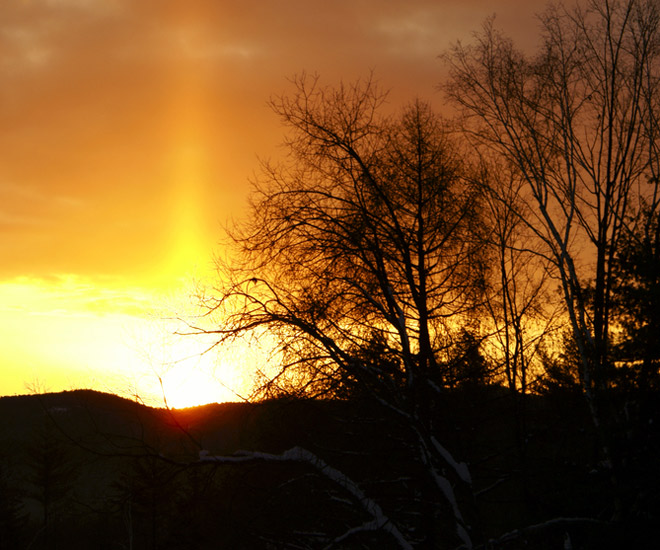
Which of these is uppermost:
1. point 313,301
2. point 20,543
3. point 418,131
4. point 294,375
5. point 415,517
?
point 418,131

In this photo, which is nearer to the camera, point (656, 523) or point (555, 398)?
point (656, 523)

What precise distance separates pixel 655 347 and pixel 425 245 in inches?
176

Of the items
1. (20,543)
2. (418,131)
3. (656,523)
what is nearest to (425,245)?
(418,131)

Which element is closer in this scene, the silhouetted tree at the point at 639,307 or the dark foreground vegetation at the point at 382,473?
the dark foreground vegetation at the point at 382,473

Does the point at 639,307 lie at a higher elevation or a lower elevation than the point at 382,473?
higher

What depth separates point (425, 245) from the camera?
11.8 m

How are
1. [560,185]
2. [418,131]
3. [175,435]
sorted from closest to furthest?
[175,435], [418,131], [560,185]

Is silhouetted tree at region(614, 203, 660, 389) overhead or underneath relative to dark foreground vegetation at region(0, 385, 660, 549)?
overhead

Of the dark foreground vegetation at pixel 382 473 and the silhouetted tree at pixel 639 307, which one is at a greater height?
the silhouetted tree at pixel 639 307

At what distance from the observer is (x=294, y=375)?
25.5 ft

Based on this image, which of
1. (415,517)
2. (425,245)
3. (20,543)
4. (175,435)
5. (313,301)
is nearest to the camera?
(175,435)

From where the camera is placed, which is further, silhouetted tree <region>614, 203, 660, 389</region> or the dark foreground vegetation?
silhouetted tree <region>614, 203, 660, 389</region>

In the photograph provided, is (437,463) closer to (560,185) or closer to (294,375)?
(294,375)

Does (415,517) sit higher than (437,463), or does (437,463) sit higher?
(437,463)
